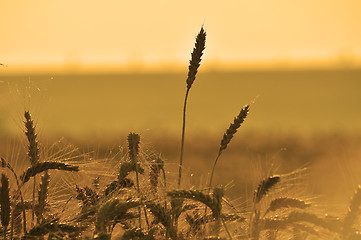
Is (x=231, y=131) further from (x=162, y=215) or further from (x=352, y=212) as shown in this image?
(x=352, y=212)

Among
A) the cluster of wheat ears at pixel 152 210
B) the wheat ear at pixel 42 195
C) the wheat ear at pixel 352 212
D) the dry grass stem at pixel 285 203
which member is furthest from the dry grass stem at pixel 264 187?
the wheat ear at pixel 42 195

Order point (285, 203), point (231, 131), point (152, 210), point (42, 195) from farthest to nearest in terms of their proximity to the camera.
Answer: point (285, 203), point (231, 131), point (42, 195), point (152, 210)

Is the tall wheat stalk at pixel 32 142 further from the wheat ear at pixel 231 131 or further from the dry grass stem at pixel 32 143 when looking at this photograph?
the wheat ear at pixel 231 131

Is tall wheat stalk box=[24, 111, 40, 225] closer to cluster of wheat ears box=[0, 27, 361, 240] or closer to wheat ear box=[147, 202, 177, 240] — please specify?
cluster of wheat ears box=[0, 27, 361, 240]

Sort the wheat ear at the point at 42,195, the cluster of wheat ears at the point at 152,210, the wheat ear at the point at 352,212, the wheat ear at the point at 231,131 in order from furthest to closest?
the wheat ear at the point at 352,212, the wheat ear at the point at 231,131, the wheat ear at the point at 42,195, the cluster of wheat ears at the point at 152,210

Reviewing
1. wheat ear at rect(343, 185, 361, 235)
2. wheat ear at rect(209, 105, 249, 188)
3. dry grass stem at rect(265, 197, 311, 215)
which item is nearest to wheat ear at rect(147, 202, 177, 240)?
wheat ear at rect(209, 105, 249, 188)

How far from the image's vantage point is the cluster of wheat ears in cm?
246

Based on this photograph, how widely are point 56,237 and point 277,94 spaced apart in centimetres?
9888

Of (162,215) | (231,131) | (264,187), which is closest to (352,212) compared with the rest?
(264,187)

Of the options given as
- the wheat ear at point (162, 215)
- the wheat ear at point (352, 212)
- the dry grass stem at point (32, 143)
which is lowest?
the wheat ear at point (352, 212)

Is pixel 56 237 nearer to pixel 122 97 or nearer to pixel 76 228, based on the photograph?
pixel 76 228

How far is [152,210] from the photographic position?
8.28 ft

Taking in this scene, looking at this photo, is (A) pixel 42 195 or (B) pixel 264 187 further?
(B) pixel 264 187

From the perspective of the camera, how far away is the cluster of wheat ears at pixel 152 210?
96.7 inches
